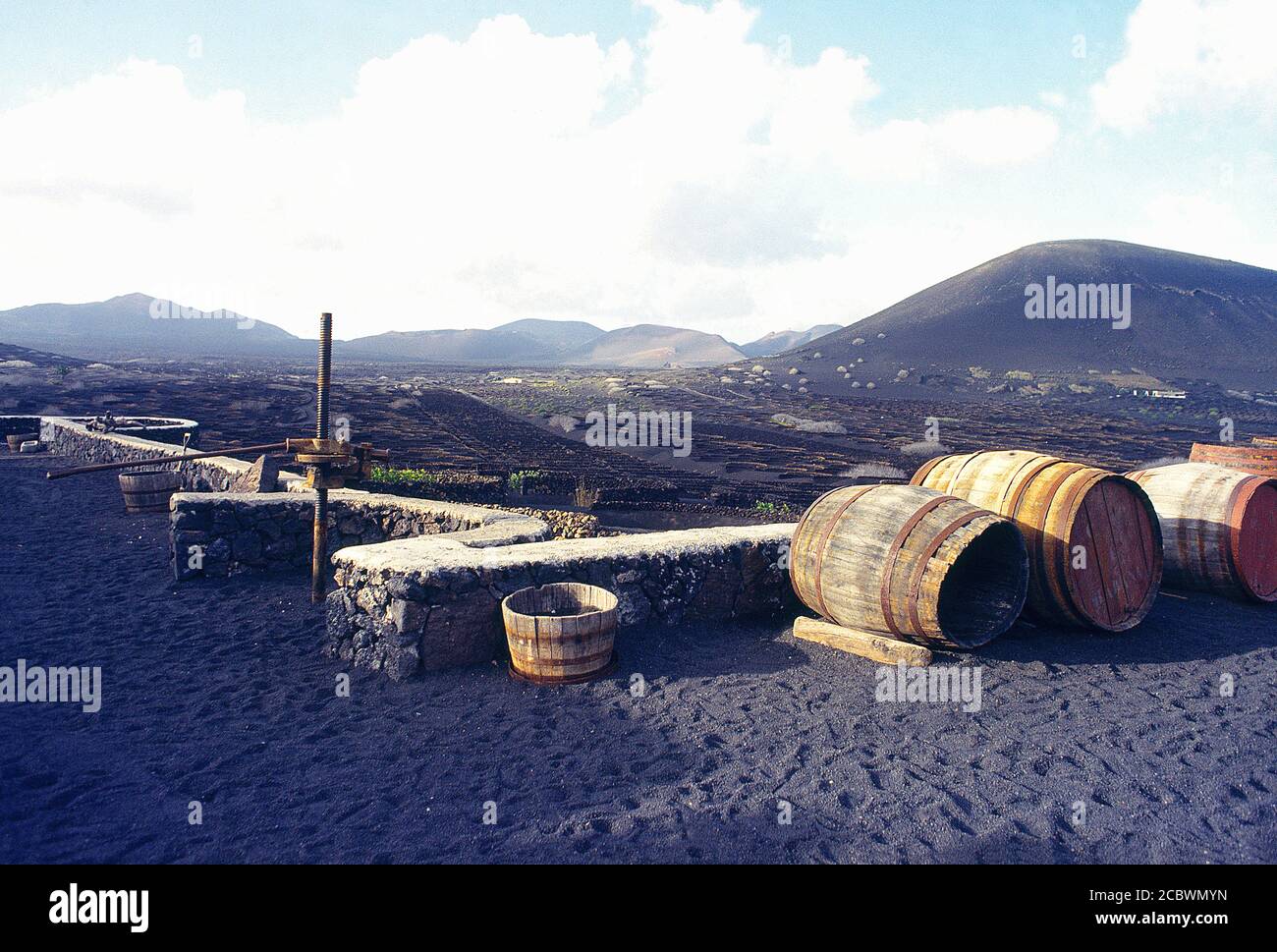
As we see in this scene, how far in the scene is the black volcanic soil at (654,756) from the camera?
358 cm

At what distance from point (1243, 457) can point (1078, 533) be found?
4868mm

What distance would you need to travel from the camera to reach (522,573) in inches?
229

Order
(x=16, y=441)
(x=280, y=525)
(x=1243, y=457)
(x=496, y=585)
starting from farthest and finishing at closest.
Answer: (x=16, y=441)
(x=1243, y=457)
(x=280, y=525)
(x=496, y=585)

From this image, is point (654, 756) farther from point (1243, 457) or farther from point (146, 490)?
point (146, 490)

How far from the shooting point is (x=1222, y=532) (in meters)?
7.03

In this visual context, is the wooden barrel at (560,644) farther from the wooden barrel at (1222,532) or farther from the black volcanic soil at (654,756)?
the wooden barrel at (1222,532)

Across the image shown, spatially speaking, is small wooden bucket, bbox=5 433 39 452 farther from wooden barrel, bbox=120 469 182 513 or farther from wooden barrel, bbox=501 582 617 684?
wooden barrel, bbox=501 582 617 684

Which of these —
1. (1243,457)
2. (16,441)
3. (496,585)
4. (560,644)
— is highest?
(1243,457)

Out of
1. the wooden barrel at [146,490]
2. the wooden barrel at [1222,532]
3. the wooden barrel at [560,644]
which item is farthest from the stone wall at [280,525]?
the wooden barrel at [1222,532]

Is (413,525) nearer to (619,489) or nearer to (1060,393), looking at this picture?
(619,489)

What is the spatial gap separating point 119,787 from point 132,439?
13.3 meters

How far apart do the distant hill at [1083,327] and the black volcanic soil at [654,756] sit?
48343mm

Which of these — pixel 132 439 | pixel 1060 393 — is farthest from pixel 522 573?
pixel 1060 393

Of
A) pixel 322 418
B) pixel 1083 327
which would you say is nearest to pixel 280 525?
pixel 322 418
